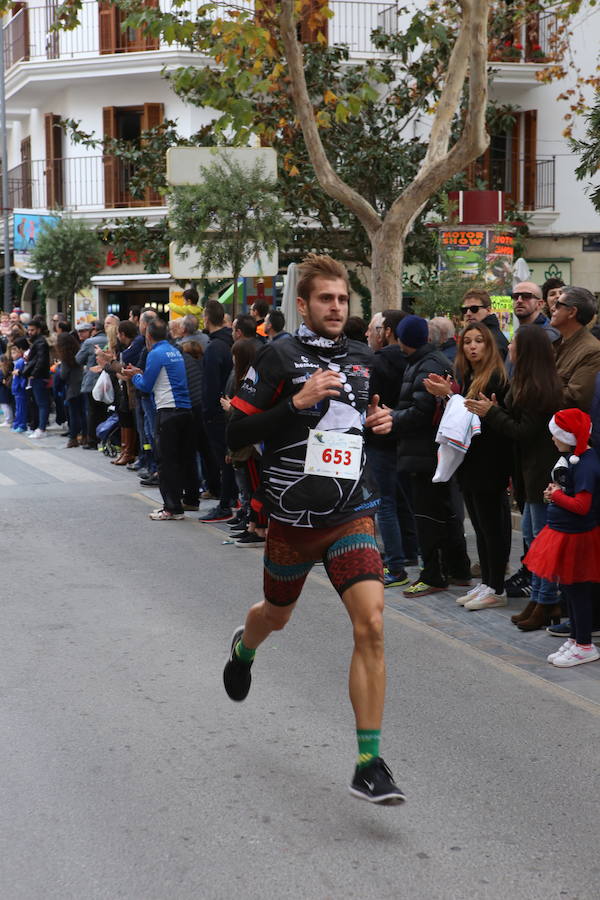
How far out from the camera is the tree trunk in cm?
1334

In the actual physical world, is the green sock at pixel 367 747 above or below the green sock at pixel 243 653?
below

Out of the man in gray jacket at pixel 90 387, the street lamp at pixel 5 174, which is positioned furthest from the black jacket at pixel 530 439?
the street lamp at pixel 5 174

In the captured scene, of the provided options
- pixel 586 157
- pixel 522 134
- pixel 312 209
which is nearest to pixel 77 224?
pixel 312 209

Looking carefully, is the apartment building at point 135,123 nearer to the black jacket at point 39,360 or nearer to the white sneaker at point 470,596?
the black jacket at point 39,360

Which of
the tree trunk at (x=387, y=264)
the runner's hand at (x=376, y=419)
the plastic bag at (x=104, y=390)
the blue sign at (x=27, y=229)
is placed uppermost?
the blue sign at (x=27, y=229)

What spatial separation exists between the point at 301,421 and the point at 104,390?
1240cm

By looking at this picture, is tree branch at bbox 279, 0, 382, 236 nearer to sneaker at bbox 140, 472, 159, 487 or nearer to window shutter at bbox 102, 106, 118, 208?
sneaker at bbox 140, 472, 159, 487

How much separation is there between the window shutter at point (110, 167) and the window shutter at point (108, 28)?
150 cm

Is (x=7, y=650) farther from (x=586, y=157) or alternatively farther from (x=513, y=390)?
(x=586, y=157)

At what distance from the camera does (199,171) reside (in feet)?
54.3

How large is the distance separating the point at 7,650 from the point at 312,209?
18.3 meters

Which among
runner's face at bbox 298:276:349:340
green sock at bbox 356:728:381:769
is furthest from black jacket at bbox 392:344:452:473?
green sock at bbox 356:728:381:769

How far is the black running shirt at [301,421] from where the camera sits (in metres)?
4.86

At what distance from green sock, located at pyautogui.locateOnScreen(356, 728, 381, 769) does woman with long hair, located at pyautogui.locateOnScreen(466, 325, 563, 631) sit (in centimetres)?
308
